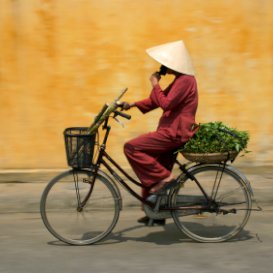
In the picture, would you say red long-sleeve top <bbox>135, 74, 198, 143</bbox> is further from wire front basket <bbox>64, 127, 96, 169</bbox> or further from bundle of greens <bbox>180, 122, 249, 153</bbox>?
wire front basket <bbox>64, 127, 96, 169</bbox>

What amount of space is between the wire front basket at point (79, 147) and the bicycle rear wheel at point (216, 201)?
846 millimetres

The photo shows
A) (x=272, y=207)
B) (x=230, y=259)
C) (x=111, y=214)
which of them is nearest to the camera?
(x=230, y=259)

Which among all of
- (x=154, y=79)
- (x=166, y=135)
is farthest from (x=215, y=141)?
(x=154, y=79)

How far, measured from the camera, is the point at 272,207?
7.35 meters

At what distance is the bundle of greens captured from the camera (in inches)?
223

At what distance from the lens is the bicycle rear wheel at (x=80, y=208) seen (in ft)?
19.1

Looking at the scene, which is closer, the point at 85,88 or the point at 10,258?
the point at 10,258

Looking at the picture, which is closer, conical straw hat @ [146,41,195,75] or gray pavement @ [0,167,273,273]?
gray pavement @ [0,167,273,273]

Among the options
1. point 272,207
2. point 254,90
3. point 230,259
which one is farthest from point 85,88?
point 230,259

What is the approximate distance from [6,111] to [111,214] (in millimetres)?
2526

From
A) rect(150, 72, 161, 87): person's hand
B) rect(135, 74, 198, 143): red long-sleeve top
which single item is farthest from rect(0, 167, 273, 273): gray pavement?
rect(150, 72, 161, 87): person's hand

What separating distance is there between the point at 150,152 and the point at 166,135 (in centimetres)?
21

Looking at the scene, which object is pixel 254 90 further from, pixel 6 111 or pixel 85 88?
pixel 6 111

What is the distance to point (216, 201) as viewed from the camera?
593cm
